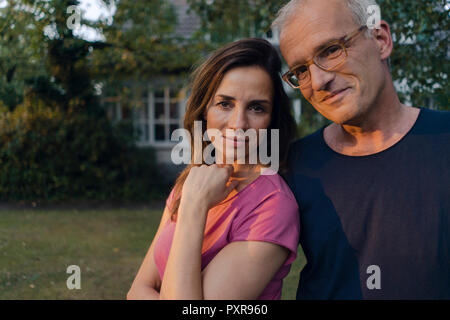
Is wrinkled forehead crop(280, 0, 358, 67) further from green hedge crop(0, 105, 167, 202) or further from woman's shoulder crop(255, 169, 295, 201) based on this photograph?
green hedge crop(0, 105, 167, 202)

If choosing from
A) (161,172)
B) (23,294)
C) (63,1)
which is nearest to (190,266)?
(63,1)

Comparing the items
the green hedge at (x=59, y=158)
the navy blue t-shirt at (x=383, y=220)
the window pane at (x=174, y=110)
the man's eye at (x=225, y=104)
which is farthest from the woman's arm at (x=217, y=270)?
the window pane at (x=174, y=110)

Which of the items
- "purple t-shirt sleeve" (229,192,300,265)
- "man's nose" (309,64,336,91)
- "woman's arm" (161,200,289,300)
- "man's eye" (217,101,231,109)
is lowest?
"woman's arm" (161,200,289,300)

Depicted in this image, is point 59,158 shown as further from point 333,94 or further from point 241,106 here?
point 333,94

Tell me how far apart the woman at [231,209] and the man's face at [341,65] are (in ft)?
0.73

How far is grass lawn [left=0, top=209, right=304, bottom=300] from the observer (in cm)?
507

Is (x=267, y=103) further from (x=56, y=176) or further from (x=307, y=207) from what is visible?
(x=56, y=176)

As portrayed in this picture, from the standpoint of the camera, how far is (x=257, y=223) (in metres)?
1.74

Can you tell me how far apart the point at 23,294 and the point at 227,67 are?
418cm

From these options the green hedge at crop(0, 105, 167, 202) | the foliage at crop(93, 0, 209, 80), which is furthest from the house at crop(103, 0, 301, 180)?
the foliage at crop(93, 0, 209, 80)

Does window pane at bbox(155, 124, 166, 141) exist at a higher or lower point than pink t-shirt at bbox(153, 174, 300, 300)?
higher

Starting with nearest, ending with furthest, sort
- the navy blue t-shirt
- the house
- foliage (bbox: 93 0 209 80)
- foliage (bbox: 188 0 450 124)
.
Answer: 1. the navy blue t-shirt
2. foliage (bbox: 188 0 450 124)
3. foliage (bbox: 93 0 209 80)
4. the house

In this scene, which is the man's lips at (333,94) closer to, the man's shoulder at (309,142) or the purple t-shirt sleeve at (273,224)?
the man's shoulder at (309,142)

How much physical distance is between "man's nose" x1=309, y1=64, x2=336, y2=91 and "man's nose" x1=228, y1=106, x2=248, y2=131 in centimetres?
33
